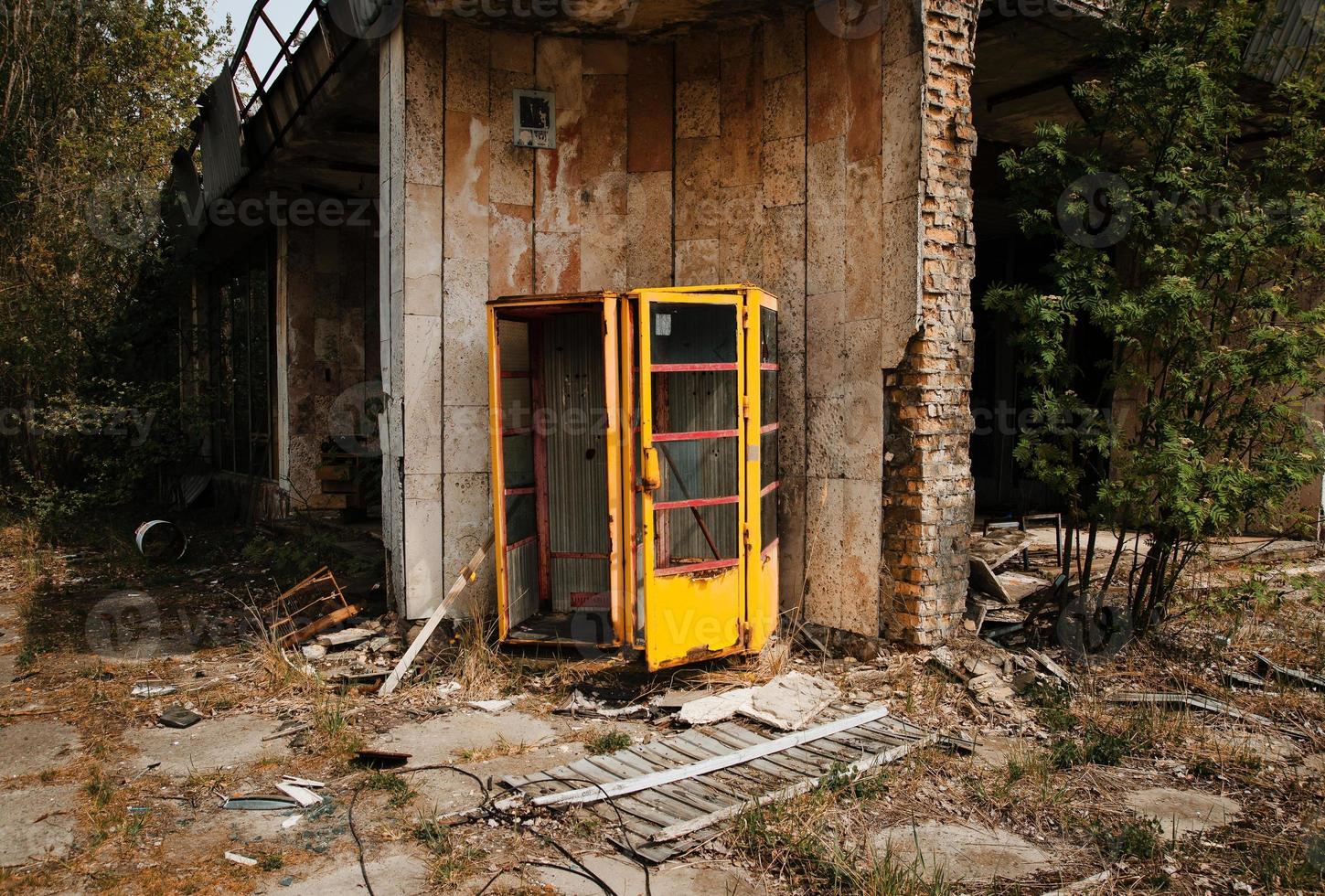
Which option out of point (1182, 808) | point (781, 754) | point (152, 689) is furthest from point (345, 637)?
point (1182, 808)

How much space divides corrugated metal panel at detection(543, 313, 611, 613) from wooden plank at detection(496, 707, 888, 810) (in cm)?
221

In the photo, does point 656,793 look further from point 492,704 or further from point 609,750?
point 492,704

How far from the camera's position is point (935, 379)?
218 inches

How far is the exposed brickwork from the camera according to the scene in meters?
5.46

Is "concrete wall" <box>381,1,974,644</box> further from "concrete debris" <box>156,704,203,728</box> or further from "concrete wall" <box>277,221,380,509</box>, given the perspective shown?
"concrete wall" <box>277,221,380,509</box>

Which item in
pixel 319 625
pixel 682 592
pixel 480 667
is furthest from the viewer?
pixel 319 625

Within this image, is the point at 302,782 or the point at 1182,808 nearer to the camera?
the point at 1182,808

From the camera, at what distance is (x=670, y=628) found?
5.23 meters

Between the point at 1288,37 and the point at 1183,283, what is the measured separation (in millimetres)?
4162

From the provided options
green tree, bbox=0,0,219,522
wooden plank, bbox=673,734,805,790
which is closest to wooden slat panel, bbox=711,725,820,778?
wooden plank, bbox=673,734,805,790

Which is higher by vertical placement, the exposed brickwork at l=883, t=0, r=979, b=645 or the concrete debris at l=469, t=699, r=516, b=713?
the exposed brickwork at l=883, t=0, r=979, b=645

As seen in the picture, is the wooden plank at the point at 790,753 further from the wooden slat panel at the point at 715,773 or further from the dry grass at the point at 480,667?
the dry grass at the point at 480,667

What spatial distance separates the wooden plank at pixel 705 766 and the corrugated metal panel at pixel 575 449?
2.21m

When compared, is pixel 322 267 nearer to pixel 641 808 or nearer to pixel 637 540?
pixel 637 540
